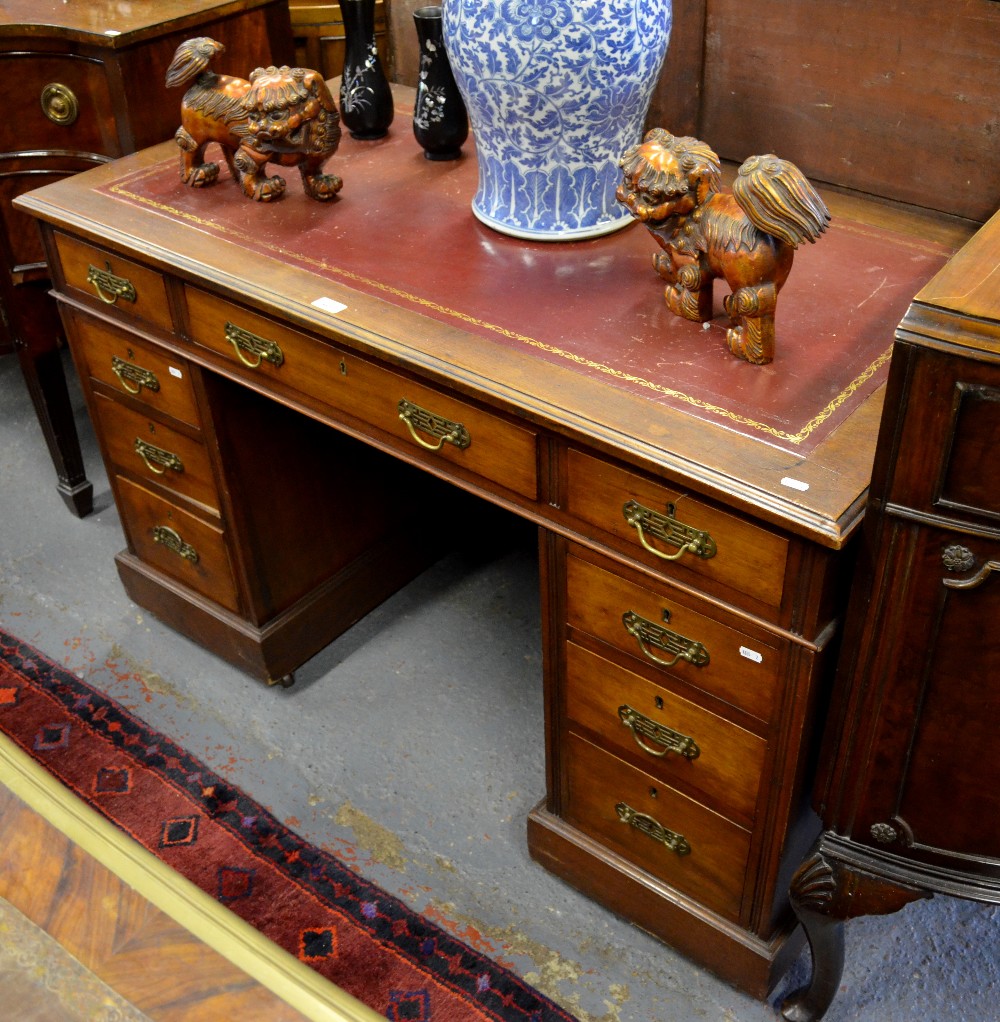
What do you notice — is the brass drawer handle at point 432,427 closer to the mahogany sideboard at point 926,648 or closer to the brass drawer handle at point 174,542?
the mahogany sideboard at point 926,648

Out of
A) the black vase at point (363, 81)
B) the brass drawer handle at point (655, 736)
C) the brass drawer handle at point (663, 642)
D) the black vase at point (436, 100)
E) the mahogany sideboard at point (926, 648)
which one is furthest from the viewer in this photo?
the black vase at point (363, 81)

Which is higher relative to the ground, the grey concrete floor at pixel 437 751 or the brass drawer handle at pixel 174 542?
the brass drawer handle at pixel 174 542

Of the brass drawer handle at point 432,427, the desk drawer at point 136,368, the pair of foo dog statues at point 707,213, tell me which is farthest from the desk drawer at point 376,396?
the pair of foo dog statues at point 707,213

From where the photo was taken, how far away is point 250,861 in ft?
6.24

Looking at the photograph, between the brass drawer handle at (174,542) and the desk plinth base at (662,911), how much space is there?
2.64ft

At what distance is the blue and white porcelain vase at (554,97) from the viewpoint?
4.78 feet

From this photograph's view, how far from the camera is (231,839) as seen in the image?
1.94 meters

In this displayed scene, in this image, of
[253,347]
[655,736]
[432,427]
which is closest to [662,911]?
[655,736]

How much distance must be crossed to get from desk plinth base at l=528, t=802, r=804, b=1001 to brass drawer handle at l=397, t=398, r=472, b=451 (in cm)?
64

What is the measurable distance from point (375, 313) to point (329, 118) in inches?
16.2

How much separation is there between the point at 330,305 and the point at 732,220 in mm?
530

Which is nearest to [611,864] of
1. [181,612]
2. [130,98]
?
[181,612]

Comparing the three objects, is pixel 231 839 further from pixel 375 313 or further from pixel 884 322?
pixel 884 322

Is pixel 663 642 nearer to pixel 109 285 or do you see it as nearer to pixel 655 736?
pixel 655 736
